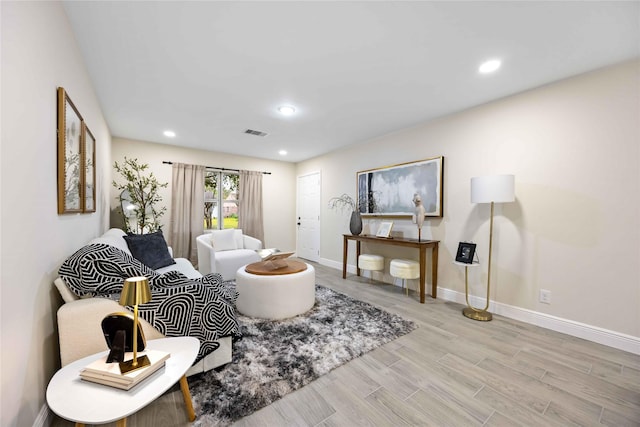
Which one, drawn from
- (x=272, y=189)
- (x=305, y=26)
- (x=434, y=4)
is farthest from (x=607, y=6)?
(x=272, y=189)

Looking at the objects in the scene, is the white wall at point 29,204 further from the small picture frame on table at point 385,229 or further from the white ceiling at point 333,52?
the small picture frame on table at point 385,229

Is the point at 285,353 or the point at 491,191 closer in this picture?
the point at 285,353

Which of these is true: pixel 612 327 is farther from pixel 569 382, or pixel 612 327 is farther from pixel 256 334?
pixel 256 334

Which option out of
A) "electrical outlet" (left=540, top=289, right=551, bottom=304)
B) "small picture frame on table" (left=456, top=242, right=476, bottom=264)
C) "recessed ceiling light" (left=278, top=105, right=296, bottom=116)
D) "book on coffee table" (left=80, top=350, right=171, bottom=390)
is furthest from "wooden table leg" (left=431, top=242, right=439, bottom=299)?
"book on coffee table" (left=80, top=350, right=171, bottom=390)

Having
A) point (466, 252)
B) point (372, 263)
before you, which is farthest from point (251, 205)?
point (466, 252)

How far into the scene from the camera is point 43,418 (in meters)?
1.23

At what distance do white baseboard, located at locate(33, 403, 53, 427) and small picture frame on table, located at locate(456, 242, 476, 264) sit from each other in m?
3.36

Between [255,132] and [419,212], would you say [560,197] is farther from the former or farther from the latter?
[255,132]

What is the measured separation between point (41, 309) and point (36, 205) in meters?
0.54

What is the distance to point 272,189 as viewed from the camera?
5758 mm

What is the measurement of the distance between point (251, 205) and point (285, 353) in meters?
3.85

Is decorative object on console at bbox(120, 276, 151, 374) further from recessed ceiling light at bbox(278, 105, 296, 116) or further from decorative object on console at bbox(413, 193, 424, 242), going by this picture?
decorative object on console at bbox(413, 193, 424, 242)

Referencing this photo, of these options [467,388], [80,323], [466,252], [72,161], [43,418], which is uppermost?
[72,161]

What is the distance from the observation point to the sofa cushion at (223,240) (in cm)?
419
